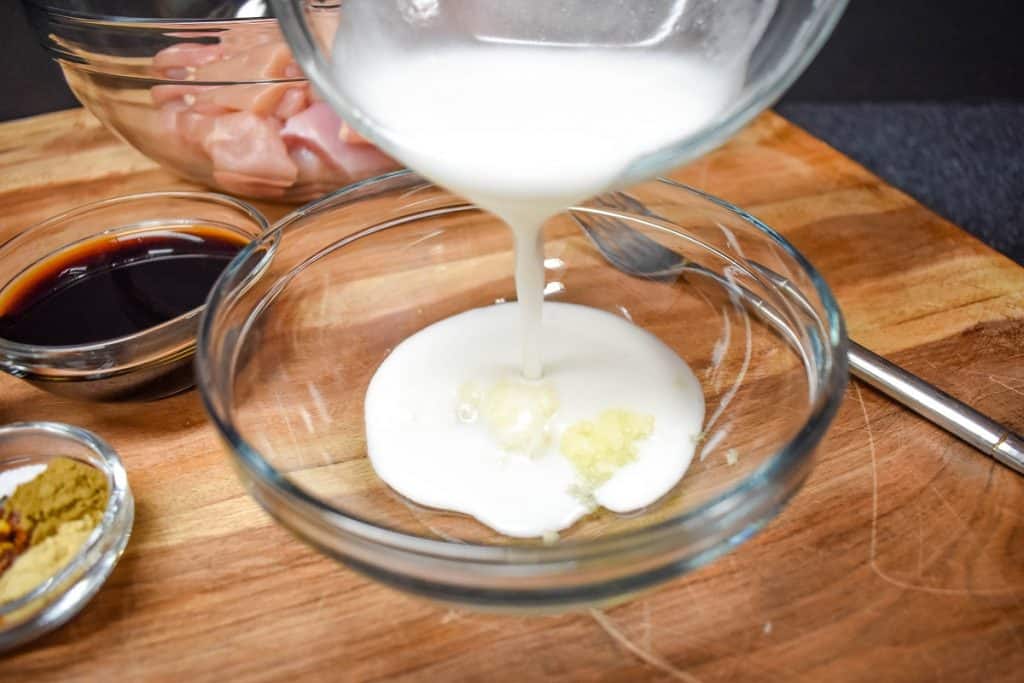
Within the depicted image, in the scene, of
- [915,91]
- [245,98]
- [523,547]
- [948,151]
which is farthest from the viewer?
[915,91]

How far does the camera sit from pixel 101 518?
81cm

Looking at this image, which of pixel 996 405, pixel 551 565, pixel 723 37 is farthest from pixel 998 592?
pixel 723 37

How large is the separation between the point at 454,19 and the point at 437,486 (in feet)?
1.37

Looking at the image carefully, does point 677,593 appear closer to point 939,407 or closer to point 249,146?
point 939,407

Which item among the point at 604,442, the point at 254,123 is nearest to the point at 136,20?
the point at 254,123

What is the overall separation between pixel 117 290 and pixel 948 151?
1.72 metres

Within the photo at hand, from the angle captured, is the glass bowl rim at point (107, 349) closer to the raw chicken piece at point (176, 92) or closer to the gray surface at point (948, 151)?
the raw chicken piece at point (176, 92)

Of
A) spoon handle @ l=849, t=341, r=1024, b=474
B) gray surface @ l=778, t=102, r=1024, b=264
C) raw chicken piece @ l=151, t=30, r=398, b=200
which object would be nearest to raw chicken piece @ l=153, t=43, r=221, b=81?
raw chicken piece @ l=151, t=30, r=398, b=200

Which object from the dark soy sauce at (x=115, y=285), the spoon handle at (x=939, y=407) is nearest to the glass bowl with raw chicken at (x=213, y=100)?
the dark soy sauce at (x=115, y=285)

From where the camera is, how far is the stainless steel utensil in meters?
0.88

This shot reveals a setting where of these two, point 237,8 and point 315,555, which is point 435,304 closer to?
point 315,555

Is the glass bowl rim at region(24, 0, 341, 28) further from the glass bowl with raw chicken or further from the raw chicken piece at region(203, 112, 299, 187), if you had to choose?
the raw chicken piece at region(203, 112, 299, 187)

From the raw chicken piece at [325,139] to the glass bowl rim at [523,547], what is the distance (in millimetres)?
301

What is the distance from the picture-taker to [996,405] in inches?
37.4
